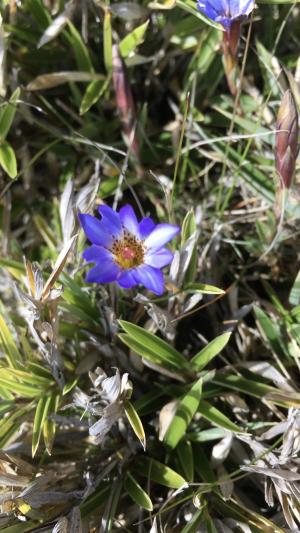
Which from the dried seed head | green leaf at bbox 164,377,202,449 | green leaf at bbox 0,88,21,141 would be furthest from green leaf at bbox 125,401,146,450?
green leaf at bbox 0,88,21,141

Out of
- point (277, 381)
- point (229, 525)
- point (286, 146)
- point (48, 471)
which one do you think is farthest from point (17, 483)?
point (286, 146)

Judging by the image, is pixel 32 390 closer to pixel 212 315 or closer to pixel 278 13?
pixel 212 315

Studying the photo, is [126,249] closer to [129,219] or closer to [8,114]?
[129,219]

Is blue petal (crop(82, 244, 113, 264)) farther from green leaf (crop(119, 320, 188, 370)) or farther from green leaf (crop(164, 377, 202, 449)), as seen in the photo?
green leaf (crop(164, 377, 202, 449))

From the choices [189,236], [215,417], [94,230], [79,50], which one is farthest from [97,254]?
[79,50]

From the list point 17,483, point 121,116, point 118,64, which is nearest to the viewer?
point 17,483
